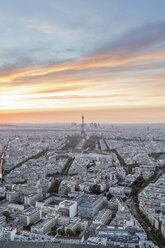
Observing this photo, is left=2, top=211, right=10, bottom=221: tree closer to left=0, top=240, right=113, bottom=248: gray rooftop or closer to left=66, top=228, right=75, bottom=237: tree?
left=0, top=240, right=113, bottom=248: gray rooftop

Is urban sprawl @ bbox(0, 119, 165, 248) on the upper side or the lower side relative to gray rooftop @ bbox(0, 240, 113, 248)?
lower

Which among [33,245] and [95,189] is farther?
[95,189]

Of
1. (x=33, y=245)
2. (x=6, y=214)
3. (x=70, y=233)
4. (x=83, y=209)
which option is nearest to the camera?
(x=33, y=245)

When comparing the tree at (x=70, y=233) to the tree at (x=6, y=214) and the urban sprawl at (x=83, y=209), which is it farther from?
the tree at (x=6, y=214)

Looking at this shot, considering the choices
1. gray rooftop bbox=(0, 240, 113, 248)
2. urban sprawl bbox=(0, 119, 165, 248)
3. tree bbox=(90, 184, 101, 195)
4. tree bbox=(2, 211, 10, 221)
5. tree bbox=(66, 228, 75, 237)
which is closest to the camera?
gray rooftop bbox=(0, 240, 113, 248)

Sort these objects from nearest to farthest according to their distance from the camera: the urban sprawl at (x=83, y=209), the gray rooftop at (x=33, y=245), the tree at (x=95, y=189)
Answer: the gray rooftop at (x=33, y=245), the urban sprawl at (x=83, y=209), the tree at (x=95, y=189)

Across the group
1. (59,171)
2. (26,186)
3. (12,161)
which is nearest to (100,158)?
(59,171)

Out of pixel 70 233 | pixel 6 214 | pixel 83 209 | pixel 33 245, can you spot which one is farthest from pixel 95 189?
pixel 33 245

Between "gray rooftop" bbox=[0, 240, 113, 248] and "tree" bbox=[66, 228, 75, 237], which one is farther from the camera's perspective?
"tree" bbox=[66, 228, 75, 237]

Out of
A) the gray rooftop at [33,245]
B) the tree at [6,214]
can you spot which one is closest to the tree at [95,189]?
the tree at [6,214]

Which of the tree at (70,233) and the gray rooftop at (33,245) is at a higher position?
the gray rooftop at (33,245)

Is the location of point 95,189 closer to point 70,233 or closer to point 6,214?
point 6,214

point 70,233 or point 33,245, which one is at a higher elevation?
point 33,245

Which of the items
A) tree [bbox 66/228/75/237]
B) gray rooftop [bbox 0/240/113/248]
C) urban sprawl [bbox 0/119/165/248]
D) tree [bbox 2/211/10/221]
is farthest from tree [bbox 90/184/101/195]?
gray rooftop [bbox 0/240/113/248]
